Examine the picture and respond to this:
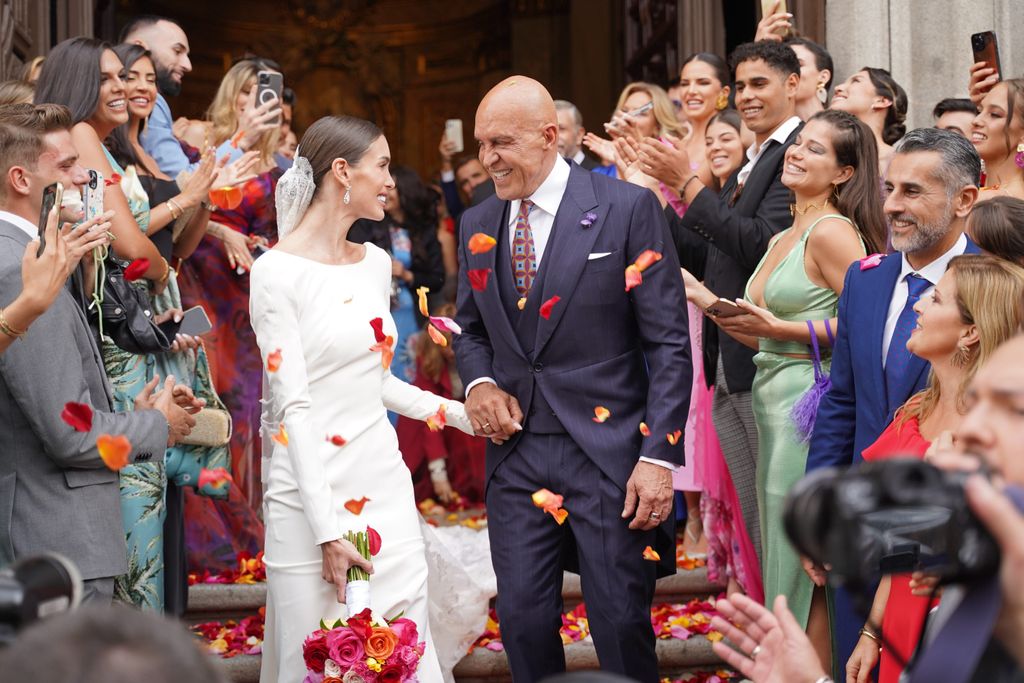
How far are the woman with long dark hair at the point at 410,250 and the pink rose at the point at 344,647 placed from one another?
13.3ft

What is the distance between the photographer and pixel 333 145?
3.95 meters

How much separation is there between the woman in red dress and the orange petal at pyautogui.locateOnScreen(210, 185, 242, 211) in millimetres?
2828

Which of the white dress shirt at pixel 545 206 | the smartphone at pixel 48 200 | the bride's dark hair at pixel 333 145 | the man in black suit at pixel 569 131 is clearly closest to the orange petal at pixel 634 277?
the white dress shirt at pixel 545 206

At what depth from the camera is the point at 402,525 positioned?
387cm

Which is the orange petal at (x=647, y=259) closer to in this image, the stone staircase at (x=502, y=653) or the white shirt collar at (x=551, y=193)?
the white shirt collar at (x=551, y=193)

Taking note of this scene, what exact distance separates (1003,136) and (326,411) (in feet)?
8.73

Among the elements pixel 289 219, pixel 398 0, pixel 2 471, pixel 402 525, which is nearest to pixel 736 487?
pixel 402 525

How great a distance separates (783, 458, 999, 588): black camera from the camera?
5.27ft

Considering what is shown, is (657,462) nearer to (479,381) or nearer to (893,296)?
(479,381)

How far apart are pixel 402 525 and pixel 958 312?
5.58 ft

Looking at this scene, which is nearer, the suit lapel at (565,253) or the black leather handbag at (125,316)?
the suit lapel at (565,253)

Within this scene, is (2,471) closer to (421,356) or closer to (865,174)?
(865,174)

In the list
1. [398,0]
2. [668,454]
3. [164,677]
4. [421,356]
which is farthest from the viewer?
[398,0]

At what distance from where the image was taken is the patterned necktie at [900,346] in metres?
3.79
